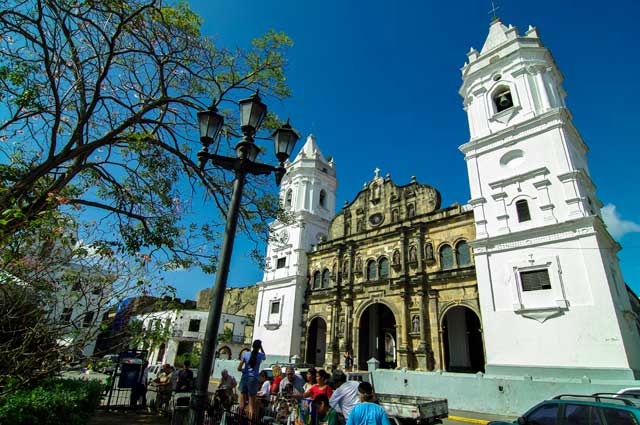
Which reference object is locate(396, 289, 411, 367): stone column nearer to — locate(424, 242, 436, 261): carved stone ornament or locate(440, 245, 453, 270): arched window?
locate(424, 242, 436, 261): carved stone ornament

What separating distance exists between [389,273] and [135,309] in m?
18.2

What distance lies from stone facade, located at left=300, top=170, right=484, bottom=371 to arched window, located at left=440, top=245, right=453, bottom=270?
55 millimetres

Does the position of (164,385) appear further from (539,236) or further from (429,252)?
(539,236)

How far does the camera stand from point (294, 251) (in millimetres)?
27625

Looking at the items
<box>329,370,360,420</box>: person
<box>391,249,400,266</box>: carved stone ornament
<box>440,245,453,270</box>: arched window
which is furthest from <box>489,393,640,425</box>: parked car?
<box>391,249,400,266</box>: carved stone ornament

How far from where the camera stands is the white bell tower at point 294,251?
25.5m

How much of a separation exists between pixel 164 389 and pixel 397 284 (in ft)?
47.1

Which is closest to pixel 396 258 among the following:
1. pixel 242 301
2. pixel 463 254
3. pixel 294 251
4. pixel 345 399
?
pixel 463 254

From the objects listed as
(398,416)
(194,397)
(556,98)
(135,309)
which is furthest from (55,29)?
(556,98)

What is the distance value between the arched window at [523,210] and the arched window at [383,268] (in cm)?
859

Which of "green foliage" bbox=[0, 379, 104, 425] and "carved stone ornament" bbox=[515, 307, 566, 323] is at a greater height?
"carved stone ornament" bbox=[515, 307, 566, 323]

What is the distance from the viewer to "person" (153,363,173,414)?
9.16 meters

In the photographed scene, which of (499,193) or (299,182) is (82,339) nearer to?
(499,193)

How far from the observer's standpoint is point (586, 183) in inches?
637
